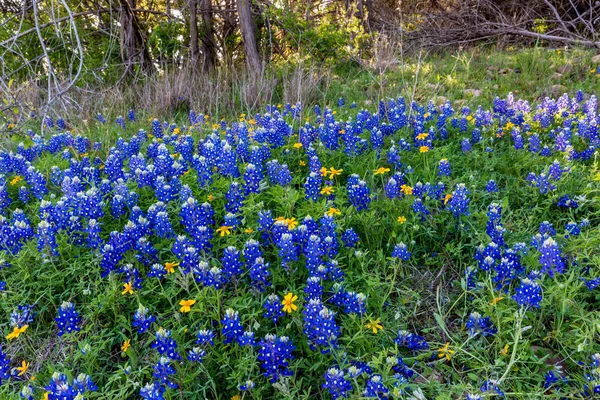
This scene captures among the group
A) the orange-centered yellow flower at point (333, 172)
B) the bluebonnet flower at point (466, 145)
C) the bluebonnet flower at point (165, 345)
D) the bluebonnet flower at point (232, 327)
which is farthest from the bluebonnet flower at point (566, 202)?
the bluebonnet flower at point (165, 345)

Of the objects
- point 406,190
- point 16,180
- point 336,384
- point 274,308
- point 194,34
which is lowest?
point 336,384

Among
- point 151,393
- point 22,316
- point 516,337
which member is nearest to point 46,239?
point 22,316

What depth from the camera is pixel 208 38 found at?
27.9 ft

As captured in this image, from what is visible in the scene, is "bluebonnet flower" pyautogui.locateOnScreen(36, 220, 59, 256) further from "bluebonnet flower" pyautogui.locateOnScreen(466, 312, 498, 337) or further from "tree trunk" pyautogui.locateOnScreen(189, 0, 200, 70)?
"tree trunk" pyautogui.locateOnScreen(189, 0, 200, 70)

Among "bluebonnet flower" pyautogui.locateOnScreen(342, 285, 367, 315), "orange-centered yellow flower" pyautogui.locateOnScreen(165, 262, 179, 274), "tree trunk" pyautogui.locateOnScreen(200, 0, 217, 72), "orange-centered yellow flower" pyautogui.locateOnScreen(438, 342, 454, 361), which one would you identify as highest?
"tree trunk" pyautogui.locateOnScreen(200, 0, 217, 72)

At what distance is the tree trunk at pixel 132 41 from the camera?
7.96 m

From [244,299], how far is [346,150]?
183 centimetres

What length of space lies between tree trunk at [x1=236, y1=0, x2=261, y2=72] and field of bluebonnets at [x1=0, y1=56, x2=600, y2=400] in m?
4.16

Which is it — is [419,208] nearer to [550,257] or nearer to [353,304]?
[550,257]

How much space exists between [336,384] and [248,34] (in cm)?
649

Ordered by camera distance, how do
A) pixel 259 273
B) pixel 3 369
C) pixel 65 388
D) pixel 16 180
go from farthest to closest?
pixel 16 180
pixel 259 273
pixel 3 369
pixel 65 388

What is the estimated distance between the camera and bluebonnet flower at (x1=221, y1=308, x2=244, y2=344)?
6.67 ft

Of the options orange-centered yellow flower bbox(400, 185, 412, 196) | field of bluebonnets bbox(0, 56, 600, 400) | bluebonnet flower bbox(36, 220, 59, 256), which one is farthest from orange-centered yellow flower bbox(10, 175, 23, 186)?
orange-centered yellow flower bbox(400, 185, 412, 196)

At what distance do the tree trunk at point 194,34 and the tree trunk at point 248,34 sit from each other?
3.38ft
